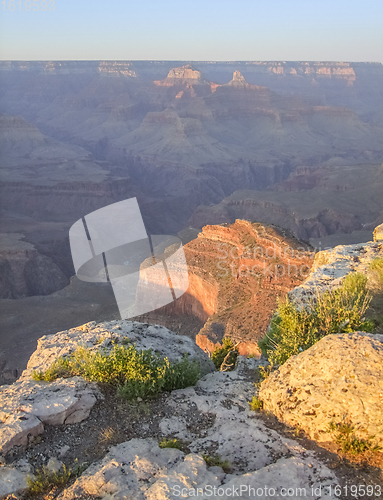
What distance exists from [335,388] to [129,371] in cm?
356

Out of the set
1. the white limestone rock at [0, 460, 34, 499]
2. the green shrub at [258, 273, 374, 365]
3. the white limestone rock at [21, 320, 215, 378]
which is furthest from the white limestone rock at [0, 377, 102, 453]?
the green shrub at [258, 273, 374, 365]

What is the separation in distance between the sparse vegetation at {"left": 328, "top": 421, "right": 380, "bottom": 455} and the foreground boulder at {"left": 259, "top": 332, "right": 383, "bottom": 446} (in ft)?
0.19

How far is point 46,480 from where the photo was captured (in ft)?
19.2

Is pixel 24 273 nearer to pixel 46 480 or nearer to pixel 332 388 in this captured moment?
pixel 46 480

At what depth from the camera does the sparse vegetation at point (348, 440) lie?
19.3 ft

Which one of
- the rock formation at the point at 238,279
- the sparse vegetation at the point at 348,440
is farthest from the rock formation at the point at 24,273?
the sparse vegetation at the point at 348,440

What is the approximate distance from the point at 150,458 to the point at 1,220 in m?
86.2

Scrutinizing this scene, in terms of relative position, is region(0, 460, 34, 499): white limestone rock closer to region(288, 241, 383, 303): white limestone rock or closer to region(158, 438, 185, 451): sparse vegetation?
region(158, 438, 185, 451): sparse vegetation

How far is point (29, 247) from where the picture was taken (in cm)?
6725

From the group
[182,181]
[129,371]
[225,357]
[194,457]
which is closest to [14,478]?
[194,457]

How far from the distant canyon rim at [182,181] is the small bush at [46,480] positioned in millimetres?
14535

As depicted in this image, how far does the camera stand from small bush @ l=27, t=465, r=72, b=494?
5805 mm

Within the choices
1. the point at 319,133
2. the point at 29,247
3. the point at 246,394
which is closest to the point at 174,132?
the point at 319,133

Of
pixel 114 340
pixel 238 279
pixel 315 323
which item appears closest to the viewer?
pixel 315 323
